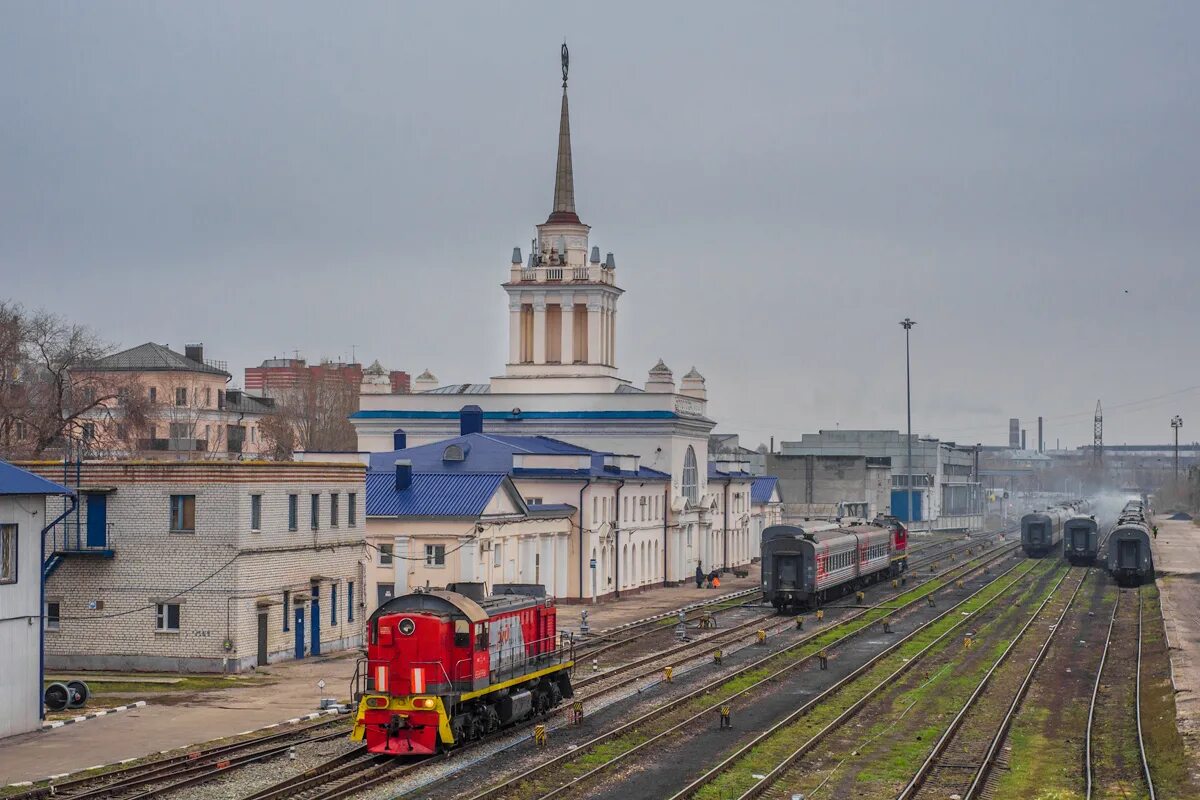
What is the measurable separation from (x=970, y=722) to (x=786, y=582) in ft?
103

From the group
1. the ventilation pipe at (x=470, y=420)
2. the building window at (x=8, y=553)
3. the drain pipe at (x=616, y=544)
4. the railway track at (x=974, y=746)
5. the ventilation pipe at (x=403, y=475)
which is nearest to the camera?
the railway track at (x=974, y=746)

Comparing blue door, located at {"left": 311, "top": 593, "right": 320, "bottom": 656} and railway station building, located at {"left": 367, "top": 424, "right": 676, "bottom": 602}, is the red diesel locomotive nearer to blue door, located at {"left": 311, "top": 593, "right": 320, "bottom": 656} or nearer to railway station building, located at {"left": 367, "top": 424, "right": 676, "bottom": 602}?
blue door, located at {"left": 311, "top": 593, "right": 320, "bottom": 656}

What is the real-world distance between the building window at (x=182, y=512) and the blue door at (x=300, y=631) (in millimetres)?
4793

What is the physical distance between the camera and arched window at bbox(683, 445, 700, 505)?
3430 inches

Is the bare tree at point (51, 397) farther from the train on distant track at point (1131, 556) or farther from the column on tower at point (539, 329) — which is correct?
the train on distant track at point (1131, 556)

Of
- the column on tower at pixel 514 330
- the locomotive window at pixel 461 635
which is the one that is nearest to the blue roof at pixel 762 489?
the column on tower at pixel 514 330

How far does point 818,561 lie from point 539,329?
26876 millimetres

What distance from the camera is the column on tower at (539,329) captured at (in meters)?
90.4

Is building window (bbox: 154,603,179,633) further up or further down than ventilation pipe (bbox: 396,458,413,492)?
further down

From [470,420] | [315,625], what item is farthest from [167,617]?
[470,420]

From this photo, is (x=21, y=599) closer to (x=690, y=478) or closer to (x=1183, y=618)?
(x=1183, y=618)

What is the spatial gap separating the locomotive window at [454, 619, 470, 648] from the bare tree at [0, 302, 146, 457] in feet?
140

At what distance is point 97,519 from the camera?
1801 inches

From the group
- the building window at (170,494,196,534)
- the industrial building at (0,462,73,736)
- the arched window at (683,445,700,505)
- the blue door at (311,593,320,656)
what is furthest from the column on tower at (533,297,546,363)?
the industrial building at (0,462,73,736)
